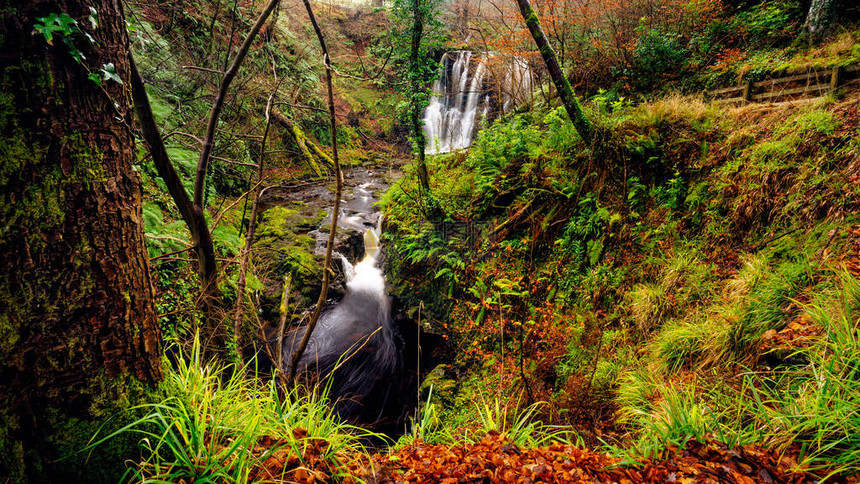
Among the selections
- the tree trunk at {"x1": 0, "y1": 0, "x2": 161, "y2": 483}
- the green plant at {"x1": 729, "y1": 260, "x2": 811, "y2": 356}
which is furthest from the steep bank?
the tree trunk at {"x1": 0, "y1": 0, "x2": 161, "y2": 483}

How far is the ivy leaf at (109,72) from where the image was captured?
119cm

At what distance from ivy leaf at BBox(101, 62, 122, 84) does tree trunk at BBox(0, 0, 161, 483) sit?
0.06ft

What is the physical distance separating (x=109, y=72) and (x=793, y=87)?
8478mm

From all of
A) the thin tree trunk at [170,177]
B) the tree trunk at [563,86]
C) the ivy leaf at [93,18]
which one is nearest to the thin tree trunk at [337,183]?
the thin tree trunk at [170,177]

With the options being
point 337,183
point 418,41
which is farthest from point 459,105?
point 337,183

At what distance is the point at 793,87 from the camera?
5117 mm

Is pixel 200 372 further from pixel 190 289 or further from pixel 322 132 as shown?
pixel 322 132

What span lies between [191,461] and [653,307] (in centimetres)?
467

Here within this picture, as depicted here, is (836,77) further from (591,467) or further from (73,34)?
(73,34)

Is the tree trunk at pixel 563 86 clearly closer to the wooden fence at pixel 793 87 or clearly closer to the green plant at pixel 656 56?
the wooden fence at pixel 793 87

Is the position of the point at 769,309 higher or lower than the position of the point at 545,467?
higher

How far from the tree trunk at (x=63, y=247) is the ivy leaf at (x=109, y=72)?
0.02 meters

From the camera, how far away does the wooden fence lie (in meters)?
4.39

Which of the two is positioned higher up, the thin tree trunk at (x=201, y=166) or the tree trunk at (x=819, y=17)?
the tree trunk at (x=819, y=17)
